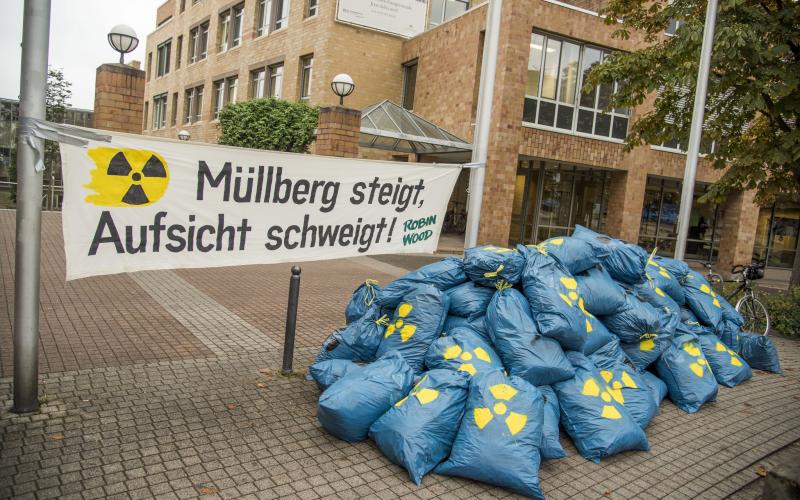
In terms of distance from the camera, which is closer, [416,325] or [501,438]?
[501,438]

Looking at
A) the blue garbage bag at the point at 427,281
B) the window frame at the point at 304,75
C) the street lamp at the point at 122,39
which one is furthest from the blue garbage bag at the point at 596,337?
the window frame at the point at 304,75

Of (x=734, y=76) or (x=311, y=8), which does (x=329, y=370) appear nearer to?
(x=734, y=76)

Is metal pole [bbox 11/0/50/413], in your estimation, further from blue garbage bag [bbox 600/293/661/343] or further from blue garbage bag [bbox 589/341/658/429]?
blue garbage bag [bbox 600/293/661/343]

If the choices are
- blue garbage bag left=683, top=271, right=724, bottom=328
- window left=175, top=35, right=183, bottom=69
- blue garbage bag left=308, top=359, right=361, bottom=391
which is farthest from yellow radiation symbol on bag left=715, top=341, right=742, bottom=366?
window left=175, top=35, right=183, bottom=69

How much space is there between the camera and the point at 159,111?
36.2 m

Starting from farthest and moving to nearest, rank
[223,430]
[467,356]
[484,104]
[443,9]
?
[443,9] → [484,104] → [467,356] → [223,430]

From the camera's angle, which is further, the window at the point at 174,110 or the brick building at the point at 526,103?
the window at the point at 174,110

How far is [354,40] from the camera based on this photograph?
64.1 feet

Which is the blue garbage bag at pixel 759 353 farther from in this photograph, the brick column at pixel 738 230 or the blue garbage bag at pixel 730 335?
the brick column at pixel 738 230

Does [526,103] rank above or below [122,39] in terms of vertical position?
above

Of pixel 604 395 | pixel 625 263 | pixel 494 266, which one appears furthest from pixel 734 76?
pixel 604 395

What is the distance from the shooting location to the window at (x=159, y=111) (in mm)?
35188

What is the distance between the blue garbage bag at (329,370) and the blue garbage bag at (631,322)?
7.41ft

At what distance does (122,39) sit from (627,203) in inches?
602
